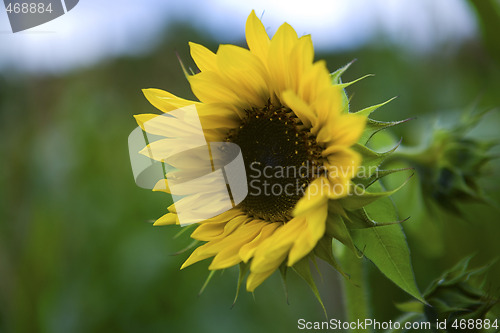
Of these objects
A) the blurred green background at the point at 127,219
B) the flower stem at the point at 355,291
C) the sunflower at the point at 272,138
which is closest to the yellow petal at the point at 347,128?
the sunflower at the point at 272,138

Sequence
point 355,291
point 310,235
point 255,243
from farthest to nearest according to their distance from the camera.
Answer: point 355,291, point 255,243, point 310,235

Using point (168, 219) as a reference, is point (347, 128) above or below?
above

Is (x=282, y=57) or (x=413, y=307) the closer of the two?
(x=282, y=57)

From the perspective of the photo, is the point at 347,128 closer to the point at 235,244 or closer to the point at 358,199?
the point at 358,199

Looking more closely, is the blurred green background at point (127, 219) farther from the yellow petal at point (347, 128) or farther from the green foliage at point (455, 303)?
the yellow petal at point (347, 128)

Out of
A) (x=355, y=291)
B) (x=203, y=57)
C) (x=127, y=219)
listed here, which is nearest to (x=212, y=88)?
(x=203, y=57)

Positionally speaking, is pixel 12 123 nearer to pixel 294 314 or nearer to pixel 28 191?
pixel 28 191
